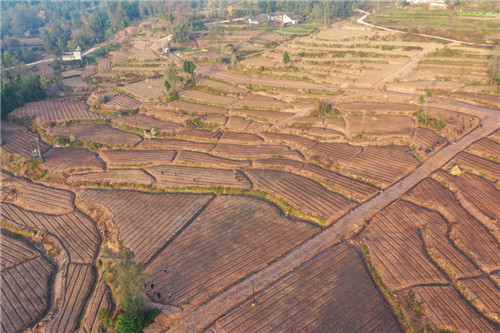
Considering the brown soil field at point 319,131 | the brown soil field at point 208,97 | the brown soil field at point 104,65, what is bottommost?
the brown soil field at point 319,131

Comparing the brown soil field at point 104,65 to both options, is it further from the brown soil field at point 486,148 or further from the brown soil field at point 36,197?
the brown soil field at point 486,148

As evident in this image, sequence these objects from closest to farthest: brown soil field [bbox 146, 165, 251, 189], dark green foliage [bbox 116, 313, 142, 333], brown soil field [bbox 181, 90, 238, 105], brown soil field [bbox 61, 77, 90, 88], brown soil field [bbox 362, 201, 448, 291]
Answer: dark green foliage [bbox 116, 313, 142, 333], brown soil field [bbox 362, 201, 448, 291], brown soil field [bbox 146, 165, 251, 189], brown soil field [bbox 181, 90, 238, 105], brown soil field [bbox 61, 77, 90, 88]

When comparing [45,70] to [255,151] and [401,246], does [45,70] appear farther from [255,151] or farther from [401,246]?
[401,246]

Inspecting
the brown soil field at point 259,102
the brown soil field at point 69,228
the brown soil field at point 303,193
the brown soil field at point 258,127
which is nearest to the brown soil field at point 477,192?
the brown soil field at point 303,193

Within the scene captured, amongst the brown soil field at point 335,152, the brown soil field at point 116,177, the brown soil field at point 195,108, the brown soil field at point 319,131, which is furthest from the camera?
the brown soil field at point 195,108

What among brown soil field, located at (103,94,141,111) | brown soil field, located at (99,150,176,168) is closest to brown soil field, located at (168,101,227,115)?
brown soil field, located at (103,94,141,111)

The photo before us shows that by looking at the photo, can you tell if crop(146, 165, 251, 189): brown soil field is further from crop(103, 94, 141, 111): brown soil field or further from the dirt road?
crop(103, 94, 141, 111): brown soil field

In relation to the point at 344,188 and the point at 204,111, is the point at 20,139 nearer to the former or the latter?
the point at 204,111
